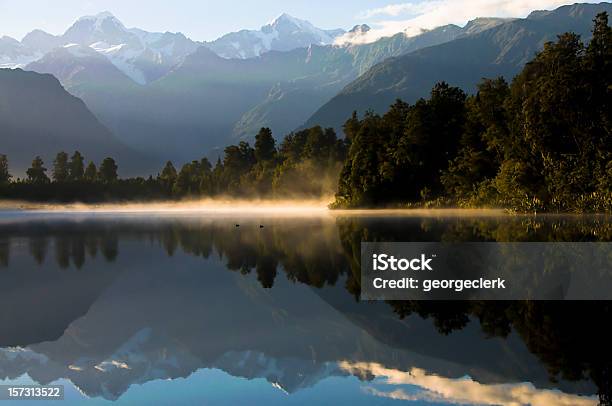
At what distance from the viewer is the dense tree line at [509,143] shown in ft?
239

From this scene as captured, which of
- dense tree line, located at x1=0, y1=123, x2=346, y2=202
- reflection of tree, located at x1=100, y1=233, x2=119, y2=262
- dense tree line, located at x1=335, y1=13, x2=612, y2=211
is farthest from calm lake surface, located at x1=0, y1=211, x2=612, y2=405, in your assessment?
dense tree line, located at x1=0, y1=123, x2=346, y2=202

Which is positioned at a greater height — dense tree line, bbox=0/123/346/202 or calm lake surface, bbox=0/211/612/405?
dense tree line, bbox=0/123/346/202

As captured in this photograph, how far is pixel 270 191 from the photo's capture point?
15588 cm

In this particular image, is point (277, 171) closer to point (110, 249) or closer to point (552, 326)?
point (110, 249)

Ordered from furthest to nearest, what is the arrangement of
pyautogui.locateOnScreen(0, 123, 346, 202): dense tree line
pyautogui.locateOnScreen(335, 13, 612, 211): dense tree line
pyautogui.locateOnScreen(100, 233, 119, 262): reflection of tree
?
pyautogui.locateOnScreen(0, 123, 346, 202): dense tree line → pyautogui.locateOnScreen(335, 13, 612, 211): dense tree line → pyautogui.locateOnScreen(100, 233, 119, 262): reflection of tree

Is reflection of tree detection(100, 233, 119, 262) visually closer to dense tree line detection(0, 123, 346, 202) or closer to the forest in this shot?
the forest

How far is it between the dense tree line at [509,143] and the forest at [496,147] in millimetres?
134

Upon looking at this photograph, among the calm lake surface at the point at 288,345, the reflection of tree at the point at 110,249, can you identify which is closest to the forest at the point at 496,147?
the reflection of tree at the point at 110,249

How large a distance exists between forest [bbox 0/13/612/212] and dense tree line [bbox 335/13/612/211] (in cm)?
13

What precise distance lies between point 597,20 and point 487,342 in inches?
3011

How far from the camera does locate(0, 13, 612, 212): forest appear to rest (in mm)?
72875

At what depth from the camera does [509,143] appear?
273 ft

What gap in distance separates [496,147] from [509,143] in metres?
6.88

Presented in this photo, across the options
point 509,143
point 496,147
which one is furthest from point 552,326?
point 496,147
